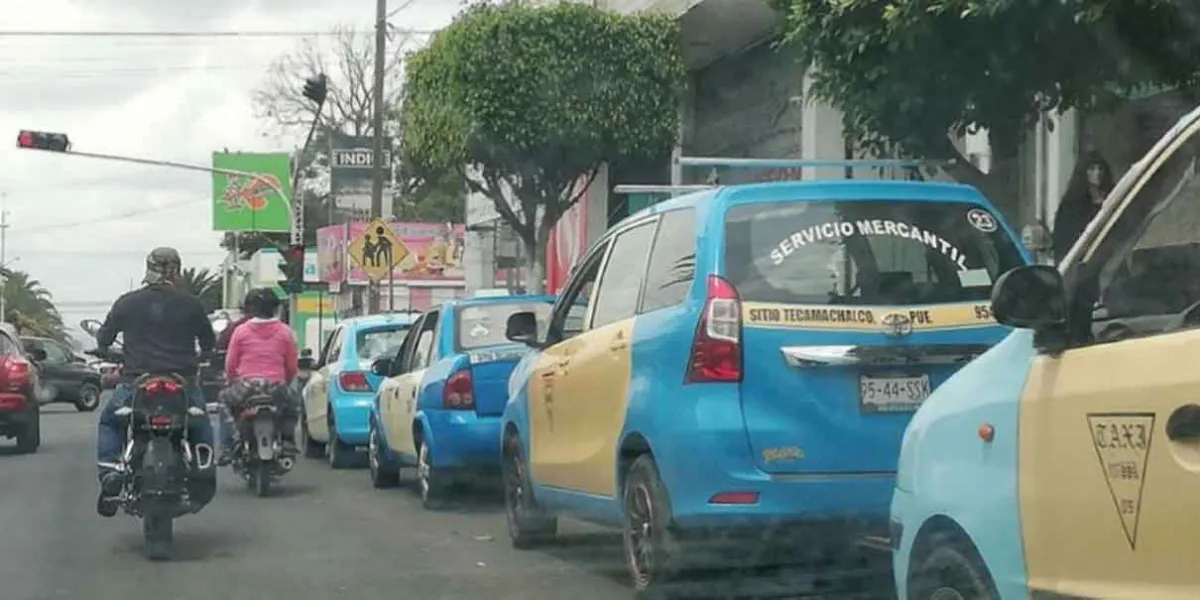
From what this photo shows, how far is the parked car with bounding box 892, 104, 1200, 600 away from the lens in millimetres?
4043

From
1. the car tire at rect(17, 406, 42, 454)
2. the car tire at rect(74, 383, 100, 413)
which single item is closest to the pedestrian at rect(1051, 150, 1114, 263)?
the car tire at rect(17, 406, 42, 454)

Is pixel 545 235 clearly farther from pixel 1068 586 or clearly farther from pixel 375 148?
pixel 1068 586

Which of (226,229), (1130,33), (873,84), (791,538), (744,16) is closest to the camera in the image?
(791,538)

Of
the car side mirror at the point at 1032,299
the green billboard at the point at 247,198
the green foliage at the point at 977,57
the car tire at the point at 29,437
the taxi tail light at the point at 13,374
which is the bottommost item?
the car tire at the point at 29,437

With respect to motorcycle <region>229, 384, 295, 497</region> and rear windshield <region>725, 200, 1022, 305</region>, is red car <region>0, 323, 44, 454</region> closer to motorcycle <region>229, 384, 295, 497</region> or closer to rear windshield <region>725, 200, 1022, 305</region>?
motorcycle <region>229, 384, 295, 497</region>

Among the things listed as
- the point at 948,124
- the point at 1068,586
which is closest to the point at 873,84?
the point at 948,124

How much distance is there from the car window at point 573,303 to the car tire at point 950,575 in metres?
4.30

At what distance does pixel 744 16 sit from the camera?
21.8m

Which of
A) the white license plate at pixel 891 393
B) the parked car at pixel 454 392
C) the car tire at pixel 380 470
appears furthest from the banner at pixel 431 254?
the white license plate at pixel 891 393

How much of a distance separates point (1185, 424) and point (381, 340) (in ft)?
46.1

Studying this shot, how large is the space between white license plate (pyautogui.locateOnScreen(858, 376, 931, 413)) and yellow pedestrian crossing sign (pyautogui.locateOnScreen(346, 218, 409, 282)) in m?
19.9

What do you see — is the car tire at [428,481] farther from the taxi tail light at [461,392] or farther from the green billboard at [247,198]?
the green billboard at [247,198]

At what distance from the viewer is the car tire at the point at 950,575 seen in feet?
16.3

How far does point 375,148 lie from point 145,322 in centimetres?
2157
